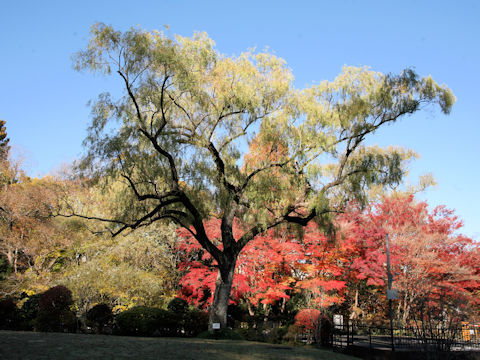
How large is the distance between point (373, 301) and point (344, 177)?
43.6 ft

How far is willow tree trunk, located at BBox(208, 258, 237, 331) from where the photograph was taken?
1242cm

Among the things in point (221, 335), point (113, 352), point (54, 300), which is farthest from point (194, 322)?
point (113, 352)

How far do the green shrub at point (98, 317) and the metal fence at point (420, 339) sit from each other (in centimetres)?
856

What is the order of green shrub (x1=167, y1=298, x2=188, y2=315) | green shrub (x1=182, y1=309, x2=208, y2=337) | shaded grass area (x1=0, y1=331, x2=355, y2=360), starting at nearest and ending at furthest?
shaded grass area (x1=0, y1=331, x2=355, y2=360), green shrub (x1=182, y1=309, x2=208, y2=337), green shrub (x1=167, y1=298, x2=188, y2=315)

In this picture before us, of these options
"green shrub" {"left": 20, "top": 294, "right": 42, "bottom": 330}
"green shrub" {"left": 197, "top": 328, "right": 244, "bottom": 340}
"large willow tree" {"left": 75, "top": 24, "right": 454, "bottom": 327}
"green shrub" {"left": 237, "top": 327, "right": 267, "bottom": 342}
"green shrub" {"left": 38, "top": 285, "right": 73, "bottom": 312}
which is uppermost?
"large willow tree" {"left": 75, "top": 24, "right": 454, "bottom": 327}

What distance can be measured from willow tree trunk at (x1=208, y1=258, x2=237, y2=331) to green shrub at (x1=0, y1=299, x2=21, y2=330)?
7519 millimetres

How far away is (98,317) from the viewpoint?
14297 millimetres

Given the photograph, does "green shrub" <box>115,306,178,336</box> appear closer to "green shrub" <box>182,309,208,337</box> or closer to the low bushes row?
the low bushes row

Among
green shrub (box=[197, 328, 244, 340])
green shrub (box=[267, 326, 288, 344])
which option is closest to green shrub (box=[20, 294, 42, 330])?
green shrub (box=[197, 328, 244, 340])

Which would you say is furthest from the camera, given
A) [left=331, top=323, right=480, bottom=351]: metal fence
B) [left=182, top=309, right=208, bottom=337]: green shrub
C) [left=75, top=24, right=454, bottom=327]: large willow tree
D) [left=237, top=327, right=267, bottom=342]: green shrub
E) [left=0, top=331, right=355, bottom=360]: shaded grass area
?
[left=237, top=327, right=267, bottom=342]: green shrub

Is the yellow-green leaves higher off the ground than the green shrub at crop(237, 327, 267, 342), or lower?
higher

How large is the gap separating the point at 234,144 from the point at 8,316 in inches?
410

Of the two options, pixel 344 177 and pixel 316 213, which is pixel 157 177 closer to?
pixel 316 213

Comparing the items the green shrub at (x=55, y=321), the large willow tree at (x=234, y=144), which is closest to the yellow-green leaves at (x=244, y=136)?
the large willow tree at (x=234, y=144)
